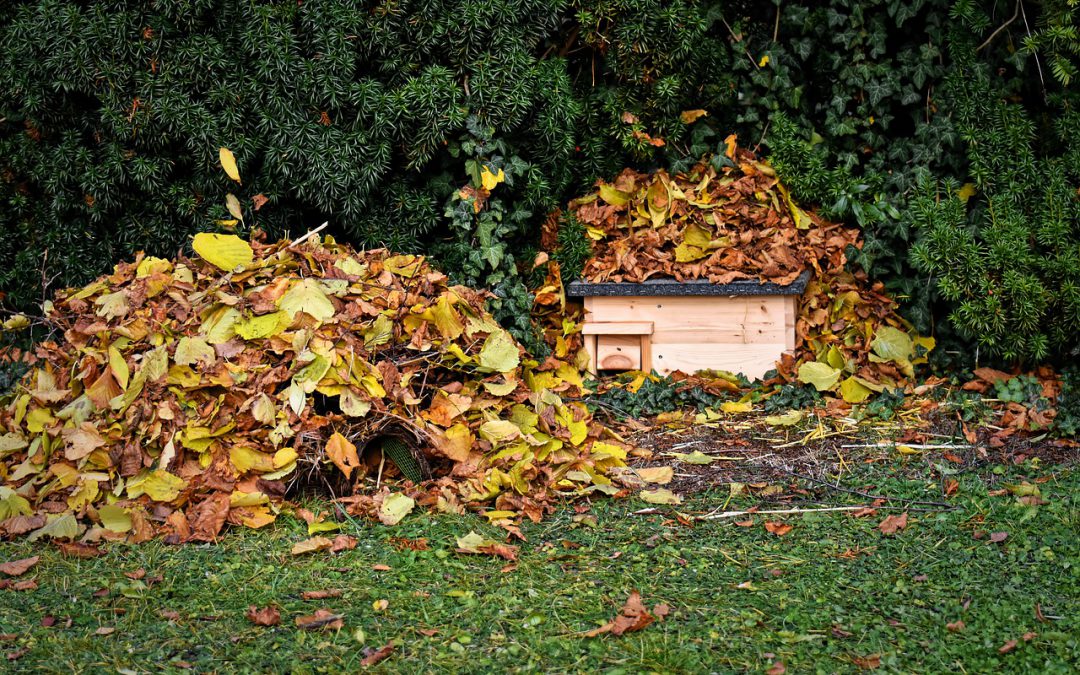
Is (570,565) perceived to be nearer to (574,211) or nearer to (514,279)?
(514,279)

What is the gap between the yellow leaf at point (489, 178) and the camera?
505 centimetres

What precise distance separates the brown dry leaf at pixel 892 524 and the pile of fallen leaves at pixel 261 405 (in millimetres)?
1027

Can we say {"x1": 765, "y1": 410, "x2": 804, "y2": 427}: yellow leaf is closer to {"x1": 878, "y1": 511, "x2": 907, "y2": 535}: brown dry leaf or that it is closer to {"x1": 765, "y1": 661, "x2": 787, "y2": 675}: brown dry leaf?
{"x1": 878, "y1": 511, "x2": 907, "y2": 535}: brown dry leaf

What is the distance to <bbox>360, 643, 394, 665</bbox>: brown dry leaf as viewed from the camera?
2.72 meters

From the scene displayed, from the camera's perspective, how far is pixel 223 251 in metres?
4.30

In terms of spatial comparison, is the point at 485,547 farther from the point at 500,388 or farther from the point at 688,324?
the point at 688,324

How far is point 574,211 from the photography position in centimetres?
573

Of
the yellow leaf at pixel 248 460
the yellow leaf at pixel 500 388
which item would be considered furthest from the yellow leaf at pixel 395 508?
the yellow leaf at pixel 500 388

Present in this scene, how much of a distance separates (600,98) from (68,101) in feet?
8.77

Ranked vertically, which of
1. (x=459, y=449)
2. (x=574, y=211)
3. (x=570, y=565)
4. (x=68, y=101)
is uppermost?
(x=68, y=101)

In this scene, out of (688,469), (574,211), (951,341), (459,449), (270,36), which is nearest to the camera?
(459,449)

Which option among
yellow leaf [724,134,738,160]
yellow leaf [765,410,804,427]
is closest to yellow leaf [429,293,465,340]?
yellow leaf [765,410,804,427]

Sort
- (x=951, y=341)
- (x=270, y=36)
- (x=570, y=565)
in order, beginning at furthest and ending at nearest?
(x=951, y=341) < (x=270, y=36) < (x=570, y=565)

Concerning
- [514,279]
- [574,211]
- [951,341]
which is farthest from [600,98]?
[951,341]
